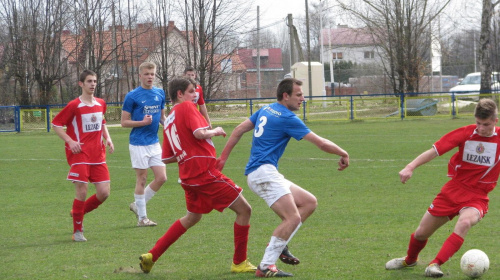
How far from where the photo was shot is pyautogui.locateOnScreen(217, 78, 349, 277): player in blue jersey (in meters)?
5.37

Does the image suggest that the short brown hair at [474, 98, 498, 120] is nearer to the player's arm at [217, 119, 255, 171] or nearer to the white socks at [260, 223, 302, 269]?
the white socks at [260, 223, 302, 269]

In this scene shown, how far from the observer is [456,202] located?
5.36 metres

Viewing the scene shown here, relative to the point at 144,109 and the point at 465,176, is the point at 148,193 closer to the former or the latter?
the point at 144,109

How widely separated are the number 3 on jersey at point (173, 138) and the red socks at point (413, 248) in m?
2.12

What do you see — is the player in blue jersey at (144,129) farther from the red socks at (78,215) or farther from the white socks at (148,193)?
the red socks at (78,215)

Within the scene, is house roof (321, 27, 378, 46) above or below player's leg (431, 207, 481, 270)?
above

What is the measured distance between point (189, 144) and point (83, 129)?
2424 mm

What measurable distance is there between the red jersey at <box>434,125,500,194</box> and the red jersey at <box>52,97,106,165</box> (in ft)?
13.1

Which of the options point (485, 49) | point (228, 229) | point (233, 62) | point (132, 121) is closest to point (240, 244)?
point (228, 229)

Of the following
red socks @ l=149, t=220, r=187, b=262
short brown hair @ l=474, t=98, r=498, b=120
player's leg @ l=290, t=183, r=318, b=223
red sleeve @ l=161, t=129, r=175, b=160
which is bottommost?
red socks @ l=149, t=220, r=187, b=262

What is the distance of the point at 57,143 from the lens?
23625 millimetres

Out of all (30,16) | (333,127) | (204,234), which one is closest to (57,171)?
(204,234)

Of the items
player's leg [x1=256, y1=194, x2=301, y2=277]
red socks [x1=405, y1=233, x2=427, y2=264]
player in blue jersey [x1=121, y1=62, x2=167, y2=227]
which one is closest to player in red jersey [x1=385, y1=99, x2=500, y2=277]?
red socks [x1=405, y1=233, x2=427, y2=264]

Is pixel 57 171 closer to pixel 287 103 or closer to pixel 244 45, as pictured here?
pixel 287 103
